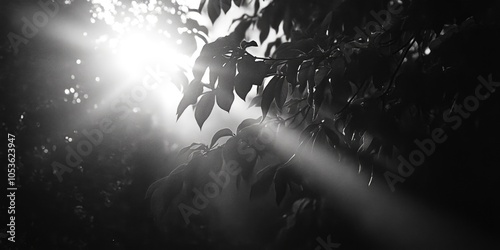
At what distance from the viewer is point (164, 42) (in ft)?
8.22

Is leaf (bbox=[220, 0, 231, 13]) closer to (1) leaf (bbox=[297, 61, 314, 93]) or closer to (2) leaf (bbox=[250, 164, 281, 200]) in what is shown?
(1) leaf (bbox=[297, 61, 314, 93])

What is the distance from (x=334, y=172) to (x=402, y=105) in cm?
30

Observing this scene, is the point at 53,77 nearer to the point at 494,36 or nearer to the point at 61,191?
the point at 61,191

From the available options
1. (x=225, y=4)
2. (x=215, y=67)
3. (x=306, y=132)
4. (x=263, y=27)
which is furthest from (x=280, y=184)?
(x=263, y=27)

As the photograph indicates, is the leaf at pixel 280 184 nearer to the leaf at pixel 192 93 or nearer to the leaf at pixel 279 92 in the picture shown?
the leaf at pixel 279 92

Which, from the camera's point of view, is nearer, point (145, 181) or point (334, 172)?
point (334, 172)

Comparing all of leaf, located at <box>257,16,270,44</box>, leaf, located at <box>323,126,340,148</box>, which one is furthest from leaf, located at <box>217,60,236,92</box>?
leaf, located at <box>257,16,270,44</box>

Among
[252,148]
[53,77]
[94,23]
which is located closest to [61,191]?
[53,77]

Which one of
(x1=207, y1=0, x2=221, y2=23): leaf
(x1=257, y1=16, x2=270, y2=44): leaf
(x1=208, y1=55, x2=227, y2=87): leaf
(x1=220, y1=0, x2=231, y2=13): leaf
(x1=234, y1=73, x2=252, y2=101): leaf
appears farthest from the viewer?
(x1=257, y1=16, x2=270, y2=44): leaf

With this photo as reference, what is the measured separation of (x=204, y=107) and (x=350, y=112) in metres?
0.50

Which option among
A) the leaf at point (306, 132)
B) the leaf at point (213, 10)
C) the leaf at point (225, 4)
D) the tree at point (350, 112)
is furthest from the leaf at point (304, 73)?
the leaf at point (213, 10)

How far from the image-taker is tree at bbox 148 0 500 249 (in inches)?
58.8

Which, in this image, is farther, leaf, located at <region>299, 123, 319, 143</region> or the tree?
leaf, located at <region>299, 123, 319, 143</region>

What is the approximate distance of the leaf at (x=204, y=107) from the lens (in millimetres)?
1597
